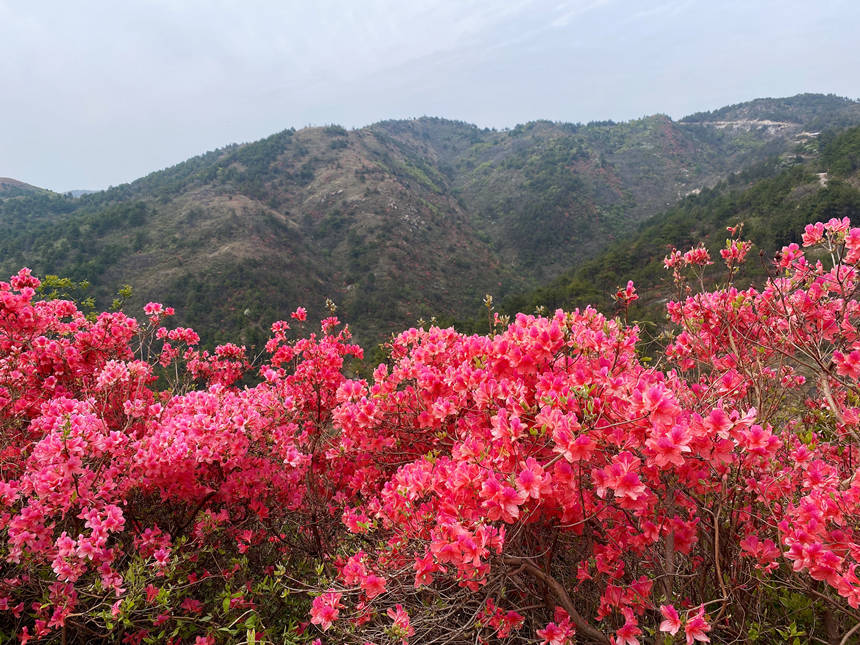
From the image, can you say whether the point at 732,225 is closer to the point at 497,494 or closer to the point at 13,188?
the point at 497,494

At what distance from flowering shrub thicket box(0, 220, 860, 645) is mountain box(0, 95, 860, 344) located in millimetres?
23080

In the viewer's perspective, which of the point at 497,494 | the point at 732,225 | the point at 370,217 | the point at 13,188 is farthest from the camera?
the point at 13,188

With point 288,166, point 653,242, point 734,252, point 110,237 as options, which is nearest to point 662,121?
point 653,242

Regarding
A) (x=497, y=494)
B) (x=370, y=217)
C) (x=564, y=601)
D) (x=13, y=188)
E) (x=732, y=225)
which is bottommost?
(x=732, y=225)

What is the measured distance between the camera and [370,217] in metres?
44.0

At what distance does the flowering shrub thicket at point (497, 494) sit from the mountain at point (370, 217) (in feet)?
75.7

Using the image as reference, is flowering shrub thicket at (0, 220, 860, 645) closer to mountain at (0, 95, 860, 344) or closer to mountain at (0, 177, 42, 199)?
mountain at (0, 95, 860, 344)

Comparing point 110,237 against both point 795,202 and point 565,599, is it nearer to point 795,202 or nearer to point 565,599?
point 565,599

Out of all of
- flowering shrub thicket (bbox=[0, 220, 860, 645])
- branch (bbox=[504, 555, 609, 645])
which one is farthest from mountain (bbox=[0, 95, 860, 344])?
branch (bbox=[504, 555, 609, 645])

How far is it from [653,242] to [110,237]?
4330cm

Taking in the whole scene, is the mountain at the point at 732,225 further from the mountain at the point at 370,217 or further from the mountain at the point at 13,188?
the mountain at the point at 13,188

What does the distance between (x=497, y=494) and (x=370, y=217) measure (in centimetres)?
4456

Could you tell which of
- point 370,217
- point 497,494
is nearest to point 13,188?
point 370,217

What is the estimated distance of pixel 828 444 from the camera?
2.49 metres
